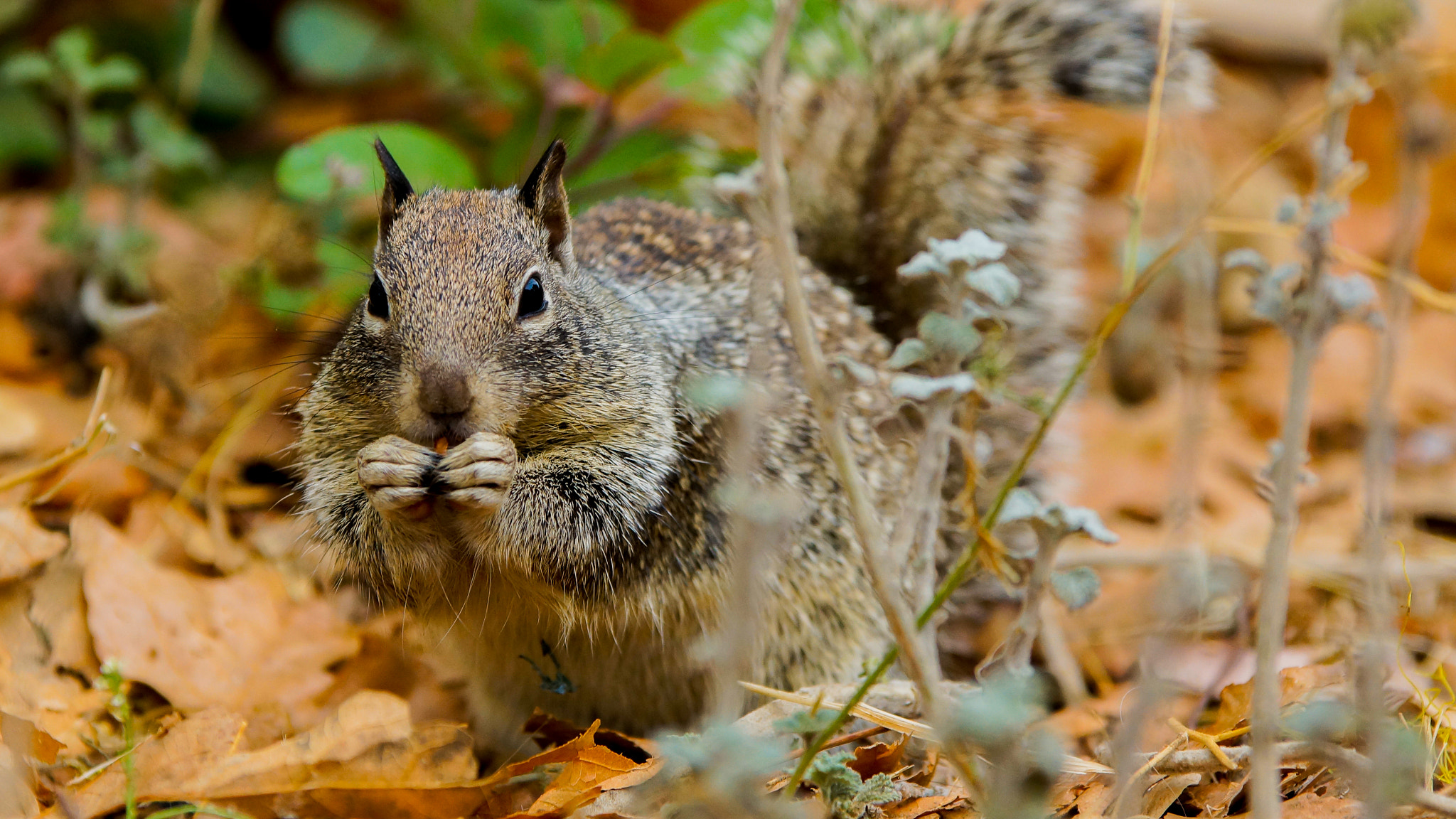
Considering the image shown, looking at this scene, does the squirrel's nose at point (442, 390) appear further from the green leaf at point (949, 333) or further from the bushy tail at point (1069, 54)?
the bushy tail at point (1069, 54)

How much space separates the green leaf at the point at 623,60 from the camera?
11.9 ft

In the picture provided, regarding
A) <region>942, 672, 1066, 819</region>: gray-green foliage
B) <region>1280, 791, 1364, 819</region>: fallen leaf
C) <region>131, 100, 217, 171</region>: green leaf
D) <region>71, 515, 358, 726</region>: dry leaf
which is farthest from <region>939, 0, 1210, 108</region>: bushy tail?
<region>131, 100, 217, 171</region>: green leaf

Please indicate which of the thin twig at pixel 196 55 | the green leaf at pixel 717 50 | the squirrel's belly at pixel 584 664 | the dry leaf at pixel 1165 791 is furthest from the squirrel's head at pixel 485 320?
the thin twig at pixel 196 55

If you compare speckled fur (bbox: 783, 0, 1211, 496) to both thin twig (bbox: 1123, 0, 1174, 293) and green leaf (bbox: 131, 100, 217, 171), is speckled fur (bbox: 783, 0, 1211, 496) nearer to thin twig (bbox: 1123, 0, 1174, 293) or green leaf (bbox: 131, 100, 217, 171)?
thin twig (bbox: 1123, 0, 1174, 293)

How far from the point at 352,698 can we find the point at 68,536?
1058 mm

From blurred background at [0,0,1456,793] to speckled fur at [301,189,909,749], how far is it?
43 cm

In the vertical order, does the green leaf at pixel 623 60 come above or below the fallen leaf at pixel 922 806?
above

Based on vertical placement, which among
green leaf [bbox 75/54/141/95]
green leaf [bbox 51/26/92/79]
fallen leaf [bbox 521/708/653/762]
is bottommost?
fallen leaf [bbox 521/708/653/762]

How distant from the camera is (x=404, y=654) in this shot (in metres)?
3.08

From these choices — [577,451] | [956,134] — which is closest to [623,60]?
[956,134]

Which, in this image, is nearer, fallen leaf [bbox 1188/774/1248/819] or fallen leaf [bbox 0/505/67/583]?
fallen leaf [bbox 1188/774/1248/819]

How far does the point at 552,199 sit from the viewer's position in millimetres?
2596

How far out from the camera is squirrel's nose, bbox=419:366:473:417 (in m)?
2.16

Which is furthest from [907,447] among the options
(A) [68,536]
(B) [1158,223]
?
(B) [1158,223]
